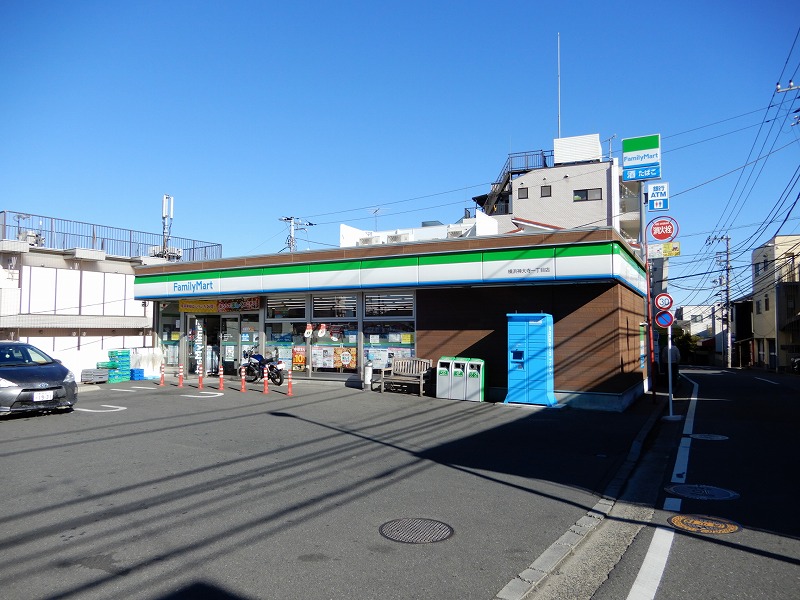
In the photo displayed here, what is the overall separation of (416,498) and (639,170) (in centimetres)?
1589

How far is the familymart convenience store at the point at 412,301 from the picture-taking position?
14.4 metres

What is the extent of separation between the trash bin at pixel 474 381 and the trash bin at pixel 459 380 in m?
0.08

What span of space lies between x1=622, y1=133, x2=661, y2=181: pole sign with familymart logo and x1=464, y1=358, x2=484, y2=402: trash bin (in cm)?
876

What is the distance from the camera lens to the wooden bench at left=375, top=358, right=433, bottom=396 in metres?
16.0

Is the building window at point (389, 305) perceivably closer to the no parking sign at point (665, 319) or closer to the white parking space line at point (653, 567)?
the no parking sign at point (665, 319)

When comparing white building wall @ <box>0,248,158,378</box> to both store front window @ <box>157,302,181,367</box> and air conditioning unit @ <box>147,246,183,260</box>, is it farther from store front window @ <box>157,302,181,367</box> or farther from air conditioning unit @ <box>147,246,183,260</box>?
air conditioning unit @ <box>147,246,183,260</box>

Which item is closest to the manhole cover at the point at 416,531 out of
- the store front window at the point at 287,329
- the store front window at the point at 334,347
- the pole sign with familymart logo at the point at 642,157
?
the store front window at the point at 334,347

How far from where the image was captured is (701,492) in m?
6.95

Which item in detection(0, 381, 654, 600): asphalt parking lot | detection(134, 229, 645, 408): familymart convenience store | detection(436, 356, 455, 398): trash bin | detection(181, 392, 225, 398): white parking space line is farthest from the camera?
detection(181, 392, 225, 398): white parking space line

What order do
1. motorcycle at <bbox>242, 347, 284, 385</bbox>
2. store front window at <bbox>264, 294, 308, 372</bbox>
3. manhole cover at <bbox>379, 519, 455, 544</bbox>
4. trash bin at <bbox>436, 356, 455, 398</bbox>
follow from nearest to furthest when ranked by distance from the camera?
manhole cover at <bbox>379, 519, 455, 544</bbox>, trash bin at <bbox>436, 356, 455, 398</bbox>, motorcycle at <bbox>242, 347, 284, 385</bbox>, store front window at <bbox>264, 294, 308, 372</bbox>

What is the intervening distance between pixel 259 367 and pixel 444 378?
22.1 ft

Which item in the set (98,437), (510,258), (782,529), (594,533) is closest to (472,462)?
(594,533)

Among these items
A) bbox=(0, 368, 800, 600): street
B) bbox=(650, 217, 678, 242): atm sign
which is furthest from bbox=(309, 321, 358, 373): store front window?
bbox=(650, 217, 678, 242): atm sign

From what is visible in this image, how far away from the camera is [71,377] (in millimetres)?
12023
